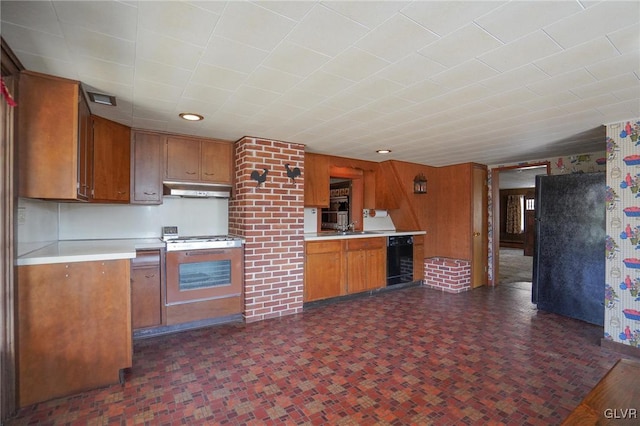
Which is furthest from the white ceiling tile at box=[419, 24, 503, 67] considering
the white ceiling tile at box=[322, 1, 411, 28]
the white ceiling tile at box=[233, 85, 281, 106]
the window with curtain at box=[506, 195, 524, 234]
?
the window with curtain at box=[506, 195, 524, 234]

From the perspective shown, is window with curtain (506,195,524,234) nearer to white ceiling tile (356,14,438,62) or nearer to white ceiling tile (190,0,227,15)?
white ceiling tile (356,14,438,62)

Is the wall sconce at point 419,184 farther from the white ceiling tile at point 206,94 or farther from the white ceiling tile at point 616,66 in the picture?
the white ceiling tile at point 206,94

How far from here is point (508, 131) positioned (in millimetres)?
3217

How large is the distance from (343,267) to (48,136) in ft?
11.2

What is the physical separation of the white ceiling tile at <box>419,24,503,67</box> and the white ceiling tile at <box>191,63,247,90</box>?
3.81 ft

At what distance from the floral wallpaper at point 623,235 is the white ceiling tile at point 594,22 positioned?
6.42 ft

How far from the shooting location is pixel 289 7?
133cm

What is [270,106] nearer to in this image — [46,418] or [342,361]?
[342,361]

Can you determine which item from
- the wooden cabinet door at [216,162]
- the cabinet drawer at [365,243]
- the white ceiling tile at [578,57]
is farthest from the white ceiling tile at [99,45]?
the cabinet drawer at [365,243]

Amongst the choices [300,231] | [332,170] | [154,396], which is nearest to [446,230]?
[332,170]

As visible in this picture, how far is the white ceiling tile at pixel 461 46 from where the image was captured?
1.51 m

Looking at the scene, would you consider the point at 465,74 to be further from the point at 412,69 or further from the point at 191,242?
the point at 191,242

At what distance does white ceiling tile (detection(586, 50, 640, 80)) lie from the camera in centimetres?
172

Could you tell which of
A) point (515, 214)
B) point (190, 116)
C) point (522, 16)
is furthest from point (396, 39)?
point (515, 214)
